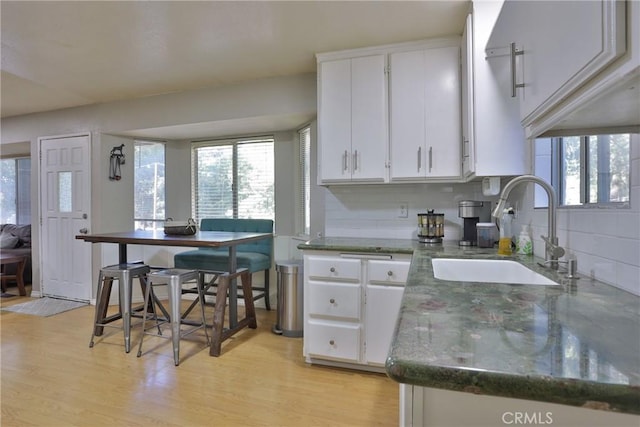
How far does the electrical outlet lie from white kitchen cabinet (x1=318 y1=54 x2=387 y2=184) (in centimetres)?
35

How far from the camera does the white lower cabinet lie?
2223 mm

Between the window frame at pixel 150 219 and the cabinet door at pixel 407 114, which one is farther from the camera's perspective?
the window frame at pixel 150 219

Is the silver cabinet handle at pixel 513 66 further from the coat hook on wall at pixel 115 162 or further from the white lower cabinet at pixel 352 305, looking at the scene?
the coat hook on wall at pixel 115 162

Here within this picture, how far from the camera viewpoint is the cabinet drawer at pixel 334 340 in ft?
7.55

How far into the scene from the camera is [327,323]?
2.37 metres

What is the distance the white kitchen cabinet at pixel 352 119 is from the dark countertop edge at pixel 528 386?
2.11m

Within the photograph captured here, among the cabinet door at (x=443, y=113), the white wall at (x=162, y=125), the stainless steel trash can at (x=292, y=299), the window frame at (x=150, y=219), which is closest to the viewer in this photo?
the cabinet door at (x=443, y=113)

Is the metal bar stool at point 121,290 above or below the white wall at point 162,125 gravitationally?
below

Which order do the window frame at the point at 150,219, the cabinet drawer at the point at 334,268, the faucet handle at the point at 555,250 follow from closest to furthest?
1. the faucet handle at the point at 555,250
2. the cabinet drawer at the point at 334,268
3. the window frame at the point at 150,219

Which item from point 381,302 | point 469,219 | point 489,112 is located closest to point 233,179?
point 381,302

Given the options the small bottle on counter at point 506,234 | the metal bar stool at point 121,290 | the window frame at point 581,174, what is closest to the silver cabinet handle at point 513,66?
the window frame at point 581,174

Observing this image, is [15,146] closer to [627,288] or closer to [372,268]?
[372,268]

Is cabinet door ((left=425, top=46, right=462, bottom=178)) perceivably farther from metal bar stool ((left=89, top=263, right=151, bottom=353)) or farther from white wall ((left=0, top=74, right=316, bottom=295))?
metal bar stool ((left=89, top=263, right=151, bottom=353))

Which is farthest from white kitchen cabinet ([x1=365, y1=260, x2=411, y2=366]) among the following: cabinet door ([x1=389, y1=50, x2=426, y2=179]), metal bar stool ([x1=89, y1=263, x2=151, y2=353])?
metal bar stool ([x1=89, y1=263, x2=151, y2=353])
